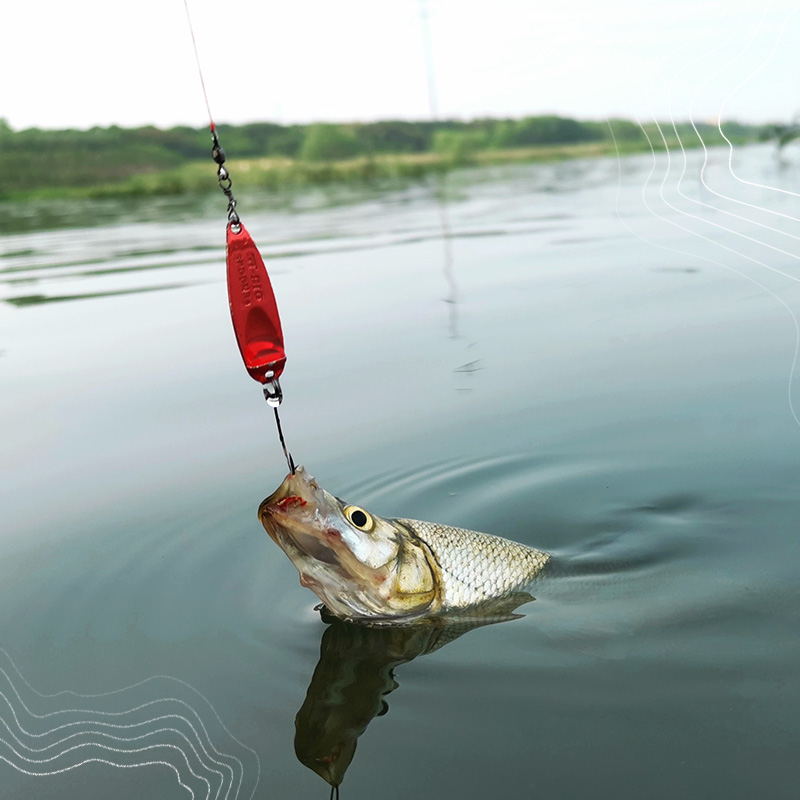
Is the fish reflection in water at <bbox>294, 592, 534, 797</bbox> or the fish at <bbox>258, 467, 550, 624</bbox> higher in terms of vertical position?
the fish at <bbox>258, 467, 550, 624</bbox>

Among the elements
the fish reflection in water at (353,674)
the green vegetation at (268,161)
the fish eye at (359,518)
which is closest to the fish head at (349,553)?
the fish eye at (359,518)

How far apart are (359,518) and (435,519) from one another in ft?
5.18

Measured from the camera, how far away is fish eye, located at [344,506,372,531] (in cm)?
283

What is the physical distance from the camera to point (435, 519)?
4.39 meters

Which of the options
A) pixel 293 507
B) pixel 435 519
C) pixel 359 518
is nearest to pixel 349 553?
pixel 359 518

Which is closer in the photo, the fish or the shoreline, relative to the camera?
the fish

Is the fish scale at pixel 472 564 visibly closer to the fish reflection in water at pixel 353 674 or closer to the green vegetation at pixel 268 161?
the fish reflection in water at pixel 353 674

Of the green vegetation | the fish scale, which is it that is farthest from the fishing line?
the green vegetation

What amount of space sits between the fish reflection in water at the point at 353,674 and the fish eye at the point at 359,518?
0.55m

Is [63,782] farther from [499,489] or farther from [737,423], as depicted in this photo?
[737,423]

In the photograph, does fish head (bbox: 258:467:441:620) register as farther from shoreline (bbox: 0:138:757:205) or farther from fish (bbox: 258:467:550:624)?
shoreline (bbox: 0:138:757:205)

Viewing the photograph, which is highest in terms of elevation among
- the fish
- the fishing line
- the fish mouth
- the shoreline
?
the fishing line

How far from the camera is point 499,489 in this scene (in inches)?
186

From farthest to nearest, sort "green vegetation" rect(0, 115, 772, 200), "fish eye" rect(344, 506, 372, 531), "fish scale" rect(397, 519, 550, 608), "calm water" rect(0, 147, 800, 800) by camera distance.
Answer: "green vegetation" rect(0, 115, 772, 200) → "fish scale" rect(397, 519, 550, 608) → "fish eye" rect(344, 506, 372, 531) → "calm water" rect(0, 147, 800, 800)
